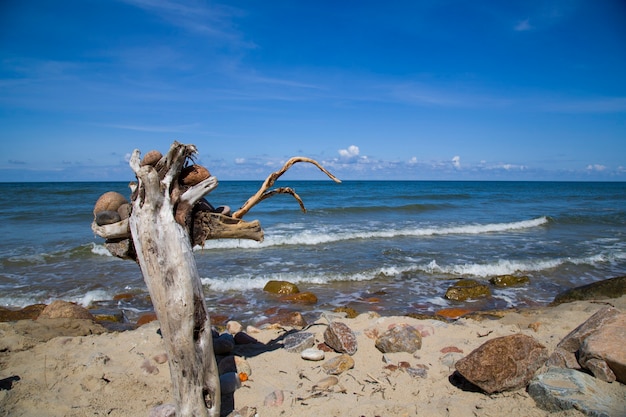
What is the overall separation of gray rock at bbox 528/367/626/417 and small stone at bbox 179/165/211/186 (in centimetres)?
383

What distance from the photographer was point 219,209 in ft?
14.7

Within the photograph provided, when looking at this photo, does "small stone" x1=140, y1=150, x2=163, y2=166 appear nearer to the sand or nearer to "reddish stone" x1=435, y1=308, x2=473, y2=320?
the sand

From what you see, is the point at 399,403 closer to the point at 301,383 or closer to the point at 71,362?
the point at 301,383

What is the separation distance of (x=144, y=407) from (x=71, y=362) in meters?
1.46

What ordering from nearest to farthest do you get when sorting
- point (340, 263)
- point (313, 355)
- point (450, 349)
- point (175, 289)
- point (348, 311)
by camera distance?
point (175, 289) < point (313, 355) < point (450, 349) < point (348, 311) < point (340, 263)

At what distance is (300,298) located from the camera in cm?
934

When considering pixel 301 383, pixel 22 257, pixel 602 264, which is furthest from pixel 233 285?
pixel 602 264

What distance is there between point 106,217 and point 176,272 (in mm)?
1164

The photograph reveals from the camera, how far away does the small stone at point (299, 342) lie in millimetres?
5453

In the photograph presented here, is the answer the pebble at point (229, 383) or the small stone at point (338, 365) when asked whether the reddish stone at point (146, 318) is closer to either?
the pebble at point (229, 383)

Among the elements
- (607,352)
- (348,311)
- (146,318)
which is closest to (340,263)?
(348,311)

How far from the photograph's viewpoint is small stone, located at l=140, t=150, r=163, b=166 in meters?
3.74

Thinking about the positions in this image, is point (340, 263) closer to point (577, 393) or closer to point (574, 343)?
point (574, 343)

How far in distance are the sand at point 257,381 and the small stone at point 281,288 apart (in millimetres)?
3517
